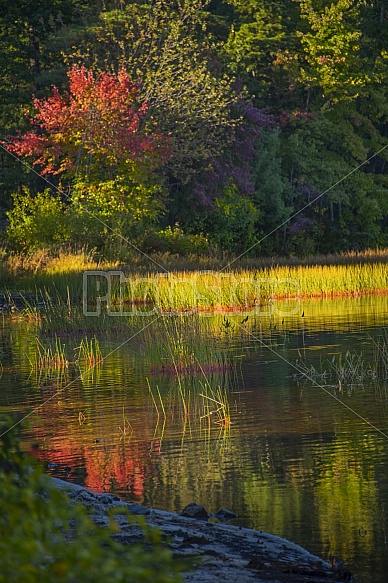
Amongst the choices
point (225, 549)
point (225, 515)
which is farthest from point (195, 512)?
point (225, 549)

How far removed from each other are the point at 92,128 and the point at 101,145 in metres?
0.70

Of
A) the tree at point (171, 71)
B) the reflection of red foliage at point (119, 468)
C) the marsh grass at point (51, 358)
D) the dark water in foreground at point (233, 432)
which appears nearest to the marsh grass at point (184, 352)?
the dark water in foreground at point (233, 432)

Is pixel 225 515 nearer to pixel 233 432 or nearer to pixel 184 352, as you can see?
pixel 233 432

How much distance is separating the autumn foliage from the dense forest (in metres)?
0.06

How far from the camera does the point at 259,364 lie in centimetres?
1533

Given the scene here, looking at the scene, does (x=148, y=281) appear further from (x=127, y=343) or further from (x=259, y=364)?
(x=259, y=364)

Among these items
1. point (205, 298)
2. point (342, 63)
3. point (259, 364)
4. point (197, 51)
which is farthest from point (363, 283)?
point (342, 63)

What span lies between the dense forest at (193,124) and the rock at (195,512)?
23947 millimetres

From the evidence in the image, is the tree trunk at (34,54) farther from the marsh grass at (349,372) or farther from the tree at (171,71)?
the marsh grass at (349,372)

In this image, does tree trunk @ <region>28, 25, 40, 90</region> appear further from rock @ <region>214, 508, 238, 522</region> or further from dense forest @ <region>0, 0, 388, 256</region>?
rock @ <region>214, 508, 238, 522</region>

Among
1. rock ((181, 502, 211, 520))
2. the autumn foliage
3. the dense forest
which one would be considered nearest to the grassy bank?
the dense forest

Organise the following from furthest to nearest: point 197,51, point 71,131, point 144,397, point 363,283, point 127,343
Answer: point 197,51 < point 71,131 < point 363,283 < point 127,343 < point 144,397

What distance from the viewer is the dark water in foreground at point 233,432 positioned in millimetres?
7465

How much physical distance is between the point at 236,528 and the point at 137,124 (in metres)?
29.4
